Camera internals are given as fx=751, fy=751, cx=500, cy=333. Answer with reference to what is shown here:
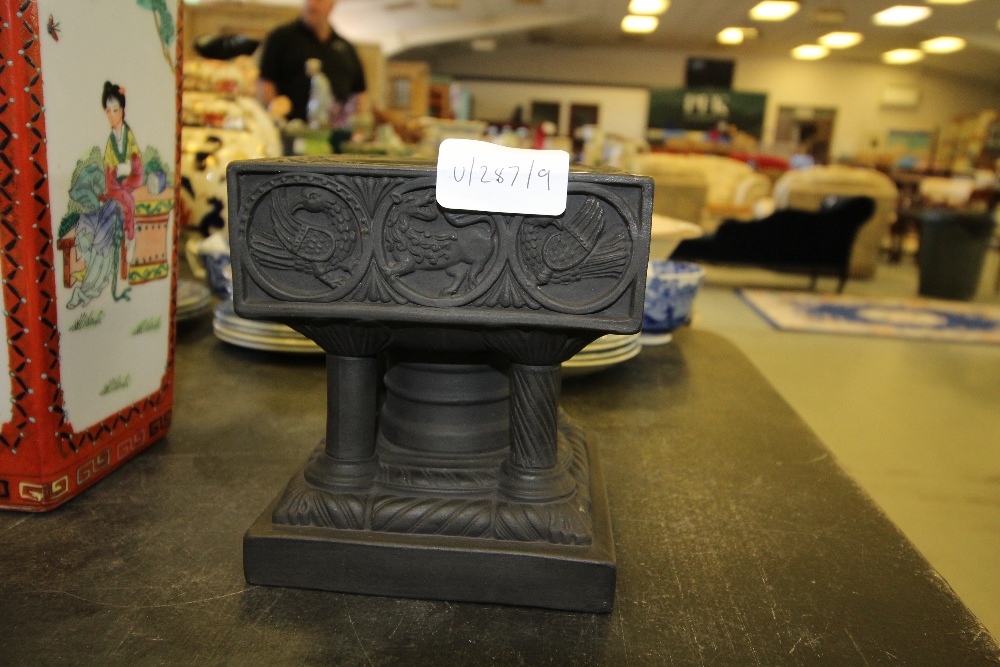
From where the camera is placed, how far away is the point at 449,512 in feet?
1.71

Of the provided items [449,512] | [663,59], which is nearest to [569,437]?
[449,512]

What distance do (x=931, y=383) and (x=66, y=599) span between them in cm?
299

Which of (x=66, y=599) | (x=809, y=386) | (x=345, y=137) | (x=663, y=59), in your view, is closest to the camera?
(x=66, y=599)

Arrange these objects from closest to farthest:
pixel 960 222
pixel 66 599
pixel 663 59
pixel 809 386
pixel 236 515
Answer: pixel 66 599 → pixel 236 515 → pixel 809 386 → pixel 960 222 → pixel 663 59

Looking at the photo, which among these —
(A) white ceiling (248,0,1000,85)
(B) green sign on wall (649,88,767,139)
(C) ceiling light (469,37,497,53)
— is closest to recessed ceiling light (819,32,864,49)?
(A) white ceiling (248,0,1000,85)

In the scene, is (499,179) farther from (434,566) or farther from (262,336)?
(262,336)

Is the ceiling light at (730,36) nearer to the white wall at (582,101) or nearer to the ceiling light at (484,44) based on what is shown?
the white wall at (582,101)

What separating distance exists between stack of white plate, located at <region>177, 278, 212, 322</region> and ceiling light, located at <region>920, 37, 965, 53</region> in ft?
32.3

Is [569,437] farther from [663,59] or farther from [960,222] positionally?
[663,59]

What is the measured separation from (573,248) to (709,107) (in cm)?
1143

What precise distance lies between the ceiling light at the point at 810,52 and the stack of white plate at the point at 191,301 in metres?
10.6

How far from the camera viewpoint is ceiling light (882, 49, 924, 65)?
984cm

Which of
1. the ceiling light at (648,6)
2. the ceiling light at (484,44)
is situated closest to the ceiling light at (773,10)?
the ceiling light at (648,6)

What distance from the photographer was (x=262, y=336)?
0.99 metres
